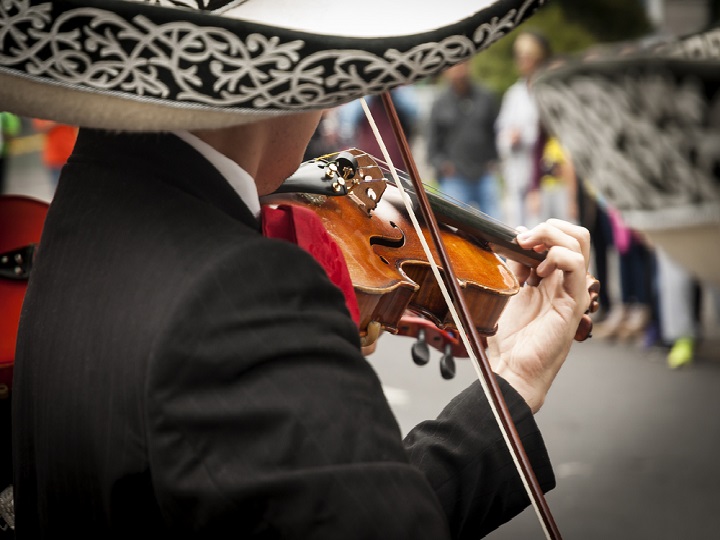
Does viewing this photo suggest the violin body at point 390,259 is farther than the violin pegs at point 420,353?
No

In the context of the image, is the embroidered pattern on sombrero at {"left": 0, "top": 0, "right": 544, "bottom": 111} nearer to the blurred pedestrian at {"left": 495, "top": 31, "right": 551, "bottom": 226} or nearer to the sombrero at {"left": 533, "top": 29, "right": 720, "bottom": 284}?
the sombrero at {"left": 533, "top": 29, "right": 720, "bottom": 284}

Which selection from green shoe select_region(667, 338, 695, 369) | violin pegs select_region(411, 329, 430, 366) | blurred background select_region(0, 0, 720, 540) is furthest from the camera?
green shoe select_region(667, 338, 695, 369)

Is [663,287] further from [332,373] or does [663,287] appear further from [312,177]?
[332,373]

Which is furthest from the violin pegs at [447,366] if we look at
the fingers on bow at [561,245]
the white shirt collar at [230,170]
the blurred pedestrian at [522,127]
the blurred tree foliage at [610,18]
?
the blurred tree foliage at [610,18]

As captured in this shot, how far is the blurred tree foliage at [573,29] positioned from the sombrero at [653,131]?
1144cm

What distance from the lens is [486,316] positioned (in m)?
1.88

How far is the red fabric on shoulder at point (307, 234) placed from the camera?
1295 mm

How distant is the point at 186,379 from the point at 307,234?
0.42 metres

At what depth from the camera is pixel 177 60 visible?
953 millimetres

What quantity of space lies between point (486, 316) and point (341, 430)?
0.91 metres

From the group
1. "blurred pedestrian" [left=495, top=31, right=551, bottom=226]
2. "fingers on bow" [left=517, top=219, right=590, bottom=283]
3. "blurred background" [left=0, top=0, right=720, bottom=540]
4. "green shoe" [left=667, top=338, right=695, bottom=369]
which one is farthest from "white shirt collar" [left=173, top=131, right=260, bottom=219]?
"blurred pedestrian" [left=495, top=31, right=551, bottom=226]

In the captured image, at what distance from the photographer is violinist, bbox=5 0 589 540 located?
0.96m

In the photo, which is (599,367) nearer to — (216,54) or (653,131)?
(653,131)

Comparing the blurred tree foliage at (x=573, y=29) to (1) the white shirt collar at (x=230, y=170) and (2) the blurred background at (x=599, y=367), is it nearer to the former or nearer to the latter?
(2) the blurred background at (x=599, y=367)
